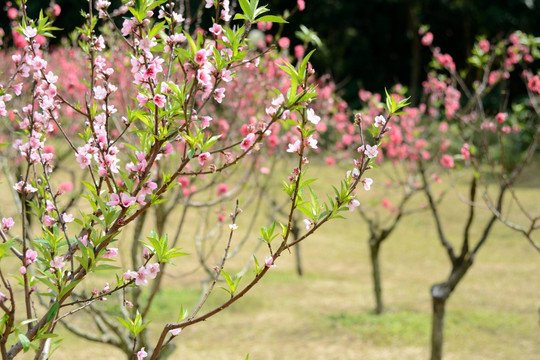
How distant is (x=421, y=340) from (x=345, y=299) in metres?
1.75

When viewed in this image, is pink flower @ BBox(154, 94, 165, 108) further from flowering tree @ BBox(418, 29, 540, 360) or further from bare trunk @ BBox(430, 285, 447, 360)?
bare trunk @ BBox(430, 285, 447, 360)

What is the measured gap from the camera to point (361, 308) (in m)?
7.52

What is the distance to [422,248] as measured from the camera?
10.3 meters

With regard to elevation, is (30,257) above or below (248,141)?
below

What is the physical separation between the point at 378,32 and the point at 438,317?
789 inches

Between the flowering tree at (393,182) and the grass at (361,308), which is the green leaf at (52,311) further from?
the flowering tree at (393,182)

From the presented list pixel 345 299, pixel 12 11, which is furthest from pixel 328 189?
pixel 12 11

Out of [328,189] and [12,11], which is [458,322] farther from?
[328,189]

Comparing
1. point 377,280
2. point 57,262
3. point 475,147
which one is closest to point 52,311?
point 57,262

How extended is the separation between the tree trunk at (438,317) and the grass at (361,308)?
1113 millimetres

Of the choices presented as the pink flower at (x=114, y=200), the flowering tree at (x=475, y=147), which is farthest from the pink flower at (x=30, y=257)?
the flowering tree at (x=475, y=147)

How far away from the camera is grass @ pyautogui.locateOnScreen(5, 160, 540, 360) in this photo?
6.10 metres

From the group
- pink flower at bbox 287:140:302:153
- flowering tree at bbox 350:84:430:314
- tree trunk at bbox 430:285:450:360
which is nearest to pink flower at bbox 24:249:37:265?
pink flower at bbox 287:140:302:153

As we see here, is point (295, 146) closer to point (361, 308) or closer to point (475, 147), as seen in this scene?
point (475, 147)
